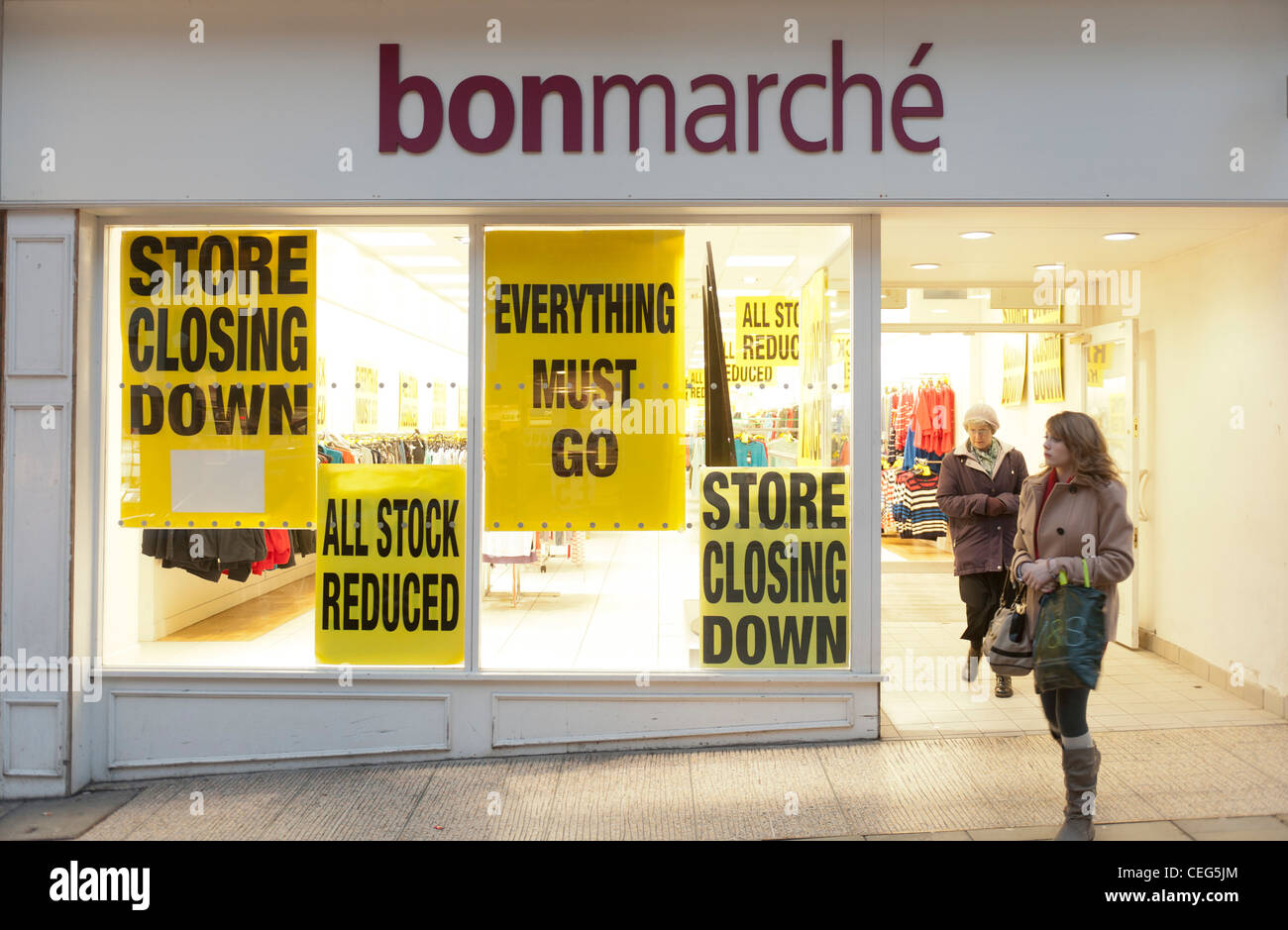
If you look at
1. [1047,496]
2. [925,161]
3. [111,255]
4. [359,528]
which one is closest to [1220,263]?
[925,161]

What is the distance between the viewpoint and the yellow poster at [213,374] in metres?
5.05

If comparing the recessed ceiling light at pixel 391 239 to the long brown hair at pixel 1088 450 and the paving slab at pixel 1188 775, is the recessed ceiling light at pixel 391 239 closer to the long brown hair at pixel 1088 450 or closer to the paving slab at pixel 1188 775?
the long brown hair at pixel 1088 450

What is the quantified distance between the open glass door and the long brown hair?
123 inches

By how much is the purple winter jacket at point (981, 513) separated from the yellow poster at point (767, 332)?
1.55 m

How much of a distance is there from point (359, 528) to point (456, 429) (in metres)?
0.78

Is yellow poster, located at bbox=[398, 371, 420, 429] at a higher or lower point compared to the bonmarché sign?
lower

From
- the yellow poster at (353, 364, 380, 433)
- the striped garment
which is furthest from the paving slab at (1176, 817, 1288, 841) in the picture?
the striped garment

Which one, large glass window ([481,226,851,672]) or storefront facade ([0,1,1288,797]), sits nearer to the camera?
storefront facade ([0,1,1288,797])

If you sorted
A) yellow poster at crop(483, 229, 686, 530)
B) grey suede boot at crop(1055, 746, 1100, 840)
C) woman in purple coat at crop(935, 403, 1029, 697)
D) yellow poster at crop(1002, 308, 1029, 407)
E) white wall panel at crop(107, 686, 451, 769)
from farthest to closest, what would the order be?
yellow poster at crop(1002, 308, 1029, 407) < woman in purple coat at crop(935, 403, 1029, 697) < yellow poster at crop(483, 229, 686, 530) < white wall panel at crop(107, 686, 451, 769) < grey suede boot at crop(1055, 746, 1100, 840)

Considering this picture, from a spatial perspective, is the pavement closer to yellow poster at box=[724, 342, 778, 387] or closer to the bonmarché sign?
yellow poster at box=[724, 342, 778, 387]

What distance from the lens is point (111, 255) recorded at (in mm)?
5027

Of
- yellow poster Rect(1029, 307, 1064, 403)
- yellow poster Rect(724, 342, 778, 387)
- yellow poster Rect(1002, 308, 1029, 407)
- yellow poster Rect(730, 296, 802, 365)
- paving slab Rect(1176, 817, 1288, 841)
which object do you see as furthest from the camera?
yellow poster Rect(1002, 308, 1029, 407)

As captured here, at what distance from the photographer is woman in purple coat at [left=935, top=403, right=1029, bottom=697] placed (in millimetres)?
5879

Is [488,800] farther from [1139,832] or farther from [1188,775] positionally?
[1188,775]
